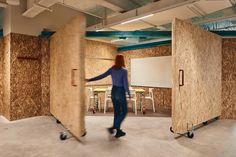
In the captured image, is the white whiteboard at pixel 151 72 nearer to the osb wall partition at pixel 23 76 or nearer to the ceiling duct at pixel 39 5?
the osb wall partition at pixel 23 76

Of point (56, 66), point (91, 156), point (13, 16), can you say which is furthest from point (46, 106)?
point (91, 156)

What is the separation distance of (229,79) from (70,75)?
460 cm

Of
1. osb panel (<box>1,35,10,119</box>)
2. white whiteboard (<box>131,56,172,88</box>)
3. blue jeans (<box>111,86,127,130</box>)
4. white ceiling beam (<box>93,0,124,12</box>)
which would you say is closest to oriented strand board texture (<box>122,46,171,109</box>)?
white whiteboard (<box>131,56,172,88</box>)

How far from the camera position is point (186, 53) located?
4.09 metres

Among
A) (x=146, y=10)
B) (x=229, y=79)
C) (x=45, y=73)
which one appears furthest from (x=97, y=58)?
(x=229, y=79)

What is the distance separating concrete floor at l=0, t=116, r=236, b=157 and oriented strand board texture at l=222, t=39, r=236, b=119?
0.75 metres

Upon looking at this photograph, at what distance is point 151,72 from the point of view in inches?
307

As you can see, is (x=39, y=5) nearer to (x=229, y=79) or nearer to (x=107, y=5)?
(x=107, y=5)

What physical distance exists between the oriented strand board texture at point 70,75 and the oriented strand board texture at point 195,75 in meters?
1.79

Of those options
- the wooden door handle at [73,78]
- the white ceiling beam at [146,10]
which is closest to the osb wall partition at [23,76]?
the white ceiling beam at [146,10]

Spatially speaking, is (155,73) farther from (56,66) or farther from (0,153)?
(0,153)

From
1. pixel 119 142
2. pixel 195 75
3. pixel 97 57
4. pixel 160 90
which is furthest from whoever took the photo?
pixel 97 57

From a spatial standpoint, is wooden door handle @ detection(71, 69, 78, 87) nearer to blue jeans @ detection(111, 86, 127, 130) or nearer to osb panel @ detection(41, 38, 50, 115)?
blue jeans @ detection(111, 86, 127, 130)

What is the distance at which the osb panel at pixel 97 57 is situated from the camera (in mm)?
7728
